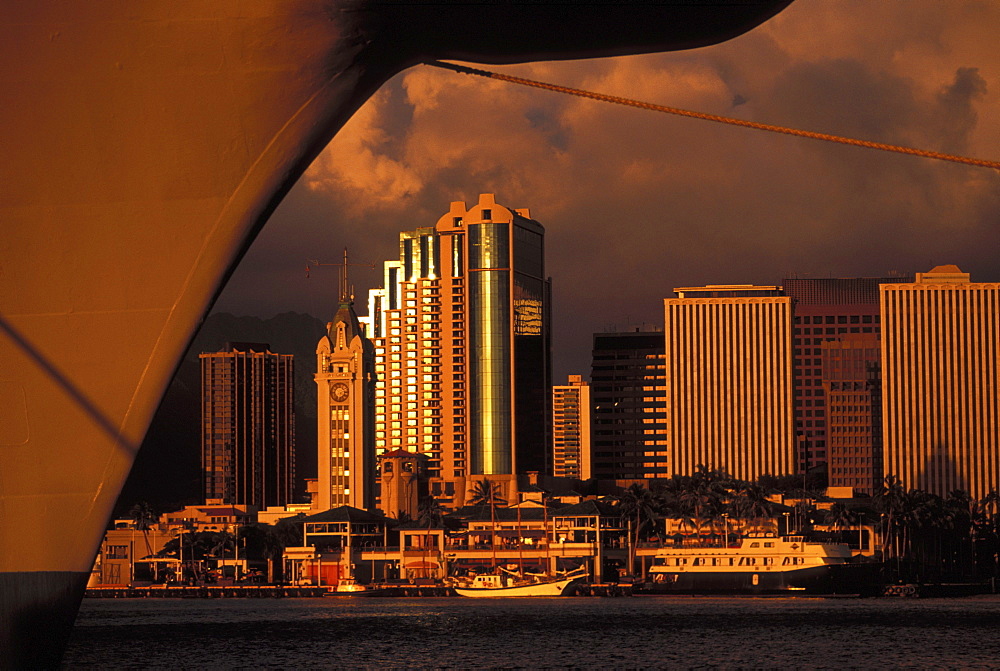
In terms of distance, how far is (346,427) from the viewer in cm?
17400

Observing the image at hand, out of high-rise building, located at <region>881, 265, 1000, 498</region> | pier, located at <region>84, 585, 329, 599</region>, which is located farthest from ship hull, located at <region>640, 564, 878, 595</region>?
high-rise building, located at <region>881, 265, 1000, 498</region>

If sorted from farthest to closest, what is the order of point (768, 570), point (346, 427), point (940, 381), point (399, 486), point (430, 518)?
point (940, 381), point (399, 486), point (346, 427), point (430, 518), point (768, 570)

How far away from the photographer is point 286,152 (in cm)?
816

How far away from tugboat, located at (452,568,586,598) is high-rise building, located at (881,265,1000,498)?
270 ft

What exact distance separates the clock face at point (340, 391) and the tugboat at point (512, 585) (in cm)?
4924

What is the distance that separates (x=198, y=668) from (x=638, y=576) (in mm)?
95597

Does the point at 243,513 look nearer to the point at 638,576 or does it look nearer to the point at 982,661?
the point at 638,576

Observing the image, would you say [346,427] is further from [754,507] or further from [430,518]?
[754,507]

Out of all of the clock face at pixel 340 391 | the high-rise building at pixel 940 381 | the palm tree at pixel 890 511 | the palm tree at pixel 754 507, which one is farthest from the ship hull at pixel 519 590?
the high-rise building at pixel 940 381

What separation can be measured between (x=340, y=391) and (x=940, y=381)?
8309 centimetres

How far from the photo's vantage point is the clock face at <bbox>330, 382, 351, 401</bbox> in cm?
17462

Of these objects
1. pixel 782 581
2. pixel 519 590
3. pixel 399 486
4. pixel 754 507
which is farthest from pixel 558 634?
pixel 399 486

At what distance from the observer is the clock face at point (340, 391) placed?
573 feet

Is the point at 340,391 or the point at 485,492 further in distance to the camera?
the point at 485,492
